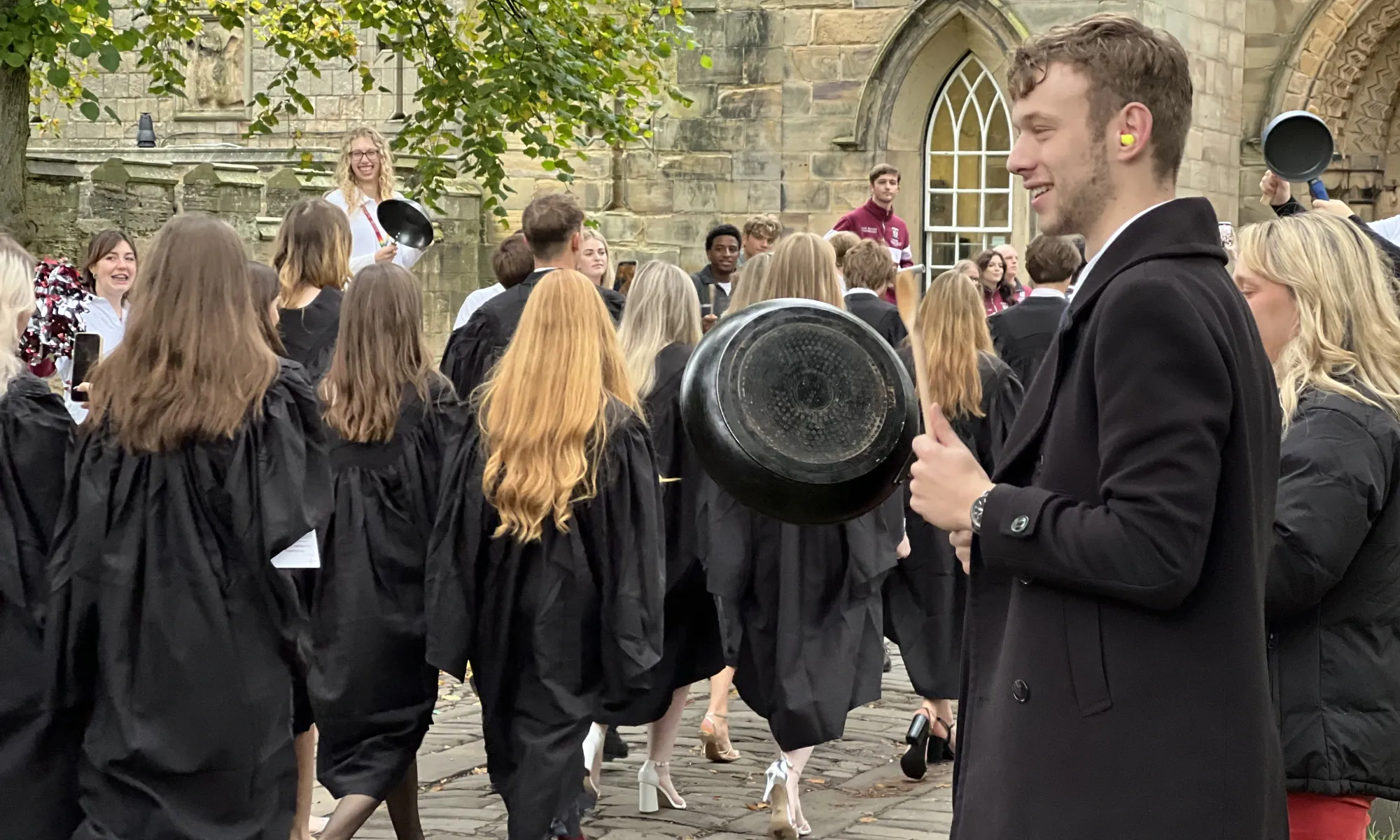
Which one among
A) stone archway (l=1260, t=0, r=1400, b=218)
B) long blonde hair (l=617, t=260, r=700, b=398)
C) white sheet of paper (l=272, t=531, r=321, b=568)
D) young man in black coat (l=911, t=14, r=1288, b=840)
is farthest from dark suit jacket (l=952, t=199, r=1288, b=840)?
stone archway (l=1260, t=0, r=1400, b=218)

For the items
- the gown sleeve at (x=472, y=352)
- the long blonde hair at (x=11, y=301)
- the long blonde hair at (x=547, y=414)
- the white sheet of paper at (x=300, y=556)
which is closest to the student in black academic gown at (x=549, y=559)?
the long blonde hair at (x=547, y=414)

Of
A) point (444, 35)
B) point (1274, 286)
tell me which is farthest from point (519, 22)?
point (1274, 286)

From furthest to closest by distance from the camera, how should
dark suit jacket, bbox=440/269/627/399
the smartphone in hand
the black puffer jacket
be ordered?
1. dark suit jacket, bbox=440/269/627/399
2. the smartphone in hand
3. the black puffer jacket

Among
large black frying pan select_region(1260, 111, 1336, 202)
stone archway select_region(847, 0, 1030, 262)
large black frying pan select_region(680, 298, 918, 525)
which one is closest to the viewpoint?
large black frying pan select_region(680, 298, 918, 525)

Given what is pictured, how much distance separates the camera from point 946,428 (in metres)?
2.87

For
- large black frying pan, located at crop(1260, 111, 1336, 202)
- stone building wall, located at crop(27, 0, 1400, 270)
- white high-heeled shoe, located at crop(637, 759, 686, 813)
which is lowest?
white high-heeled shoe, located at crop(637, 759, 686, 813)

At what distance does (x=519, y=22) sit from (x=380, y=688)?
871 centimetres

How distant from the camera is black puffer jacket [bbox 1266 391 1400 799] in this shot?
11.6 ft

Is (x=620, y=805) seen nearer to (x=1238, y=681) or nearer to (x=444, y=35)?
(x=1238, y=681)

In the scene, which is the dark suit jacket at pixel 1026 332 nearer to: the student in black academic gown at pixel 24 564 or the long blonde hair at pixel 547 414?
the long blonde hair at pixel 547 414

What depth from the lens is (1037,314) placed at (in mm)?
8773

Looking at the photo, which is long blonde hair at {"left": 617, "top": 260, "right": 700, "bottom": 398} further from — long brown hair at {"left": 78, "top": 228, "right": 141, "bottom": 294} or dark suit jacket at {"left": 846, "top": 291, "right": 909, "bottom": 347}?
long brown hair at {"left": 78, "top": 228, "right": 141, "bottom": 294}

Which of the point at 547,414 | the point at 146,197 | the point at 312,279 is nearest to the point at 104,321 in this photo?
the point at 312,279

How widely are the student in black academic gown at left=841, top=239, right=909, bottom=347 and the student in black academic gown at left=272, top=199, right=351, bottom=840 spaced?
2.38 meters
